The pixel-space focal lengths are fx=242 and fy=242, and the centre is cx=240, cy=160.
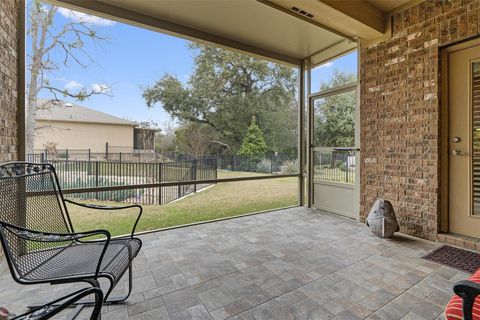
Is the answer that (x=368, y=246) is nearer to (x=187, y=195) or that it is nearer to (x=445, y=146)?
(x=445, y=146)

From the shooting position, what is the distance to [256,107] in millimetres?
5332

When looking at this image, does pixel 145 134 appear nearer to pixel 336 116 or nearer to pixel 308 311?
pixel 336 116

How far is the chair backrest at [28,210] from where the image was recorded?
129 cm

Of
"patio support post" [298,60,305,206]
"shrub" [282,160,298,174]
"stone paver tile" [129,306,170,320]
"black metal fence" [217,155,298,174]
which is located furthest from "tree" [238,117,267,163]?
"stone paver tile" [129,306,170,320]

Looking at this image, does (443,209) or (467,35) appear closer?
(467,35)

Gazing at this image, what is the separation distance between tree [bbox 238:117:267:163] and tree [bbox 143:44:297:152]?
0.39 feet

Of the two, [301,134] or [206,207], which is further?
[206,207]

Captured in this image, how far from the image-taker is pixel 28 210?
5.30 feet

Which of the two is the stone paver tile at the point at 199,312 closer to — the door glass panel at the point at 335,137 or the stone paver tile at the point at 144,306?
the stone paver tile at the point at 144,306

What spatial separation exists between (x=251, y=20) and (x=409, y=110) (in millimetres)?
2290

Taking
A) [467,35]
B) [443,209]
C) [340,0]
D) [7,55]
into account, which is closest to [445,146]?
[443,209]

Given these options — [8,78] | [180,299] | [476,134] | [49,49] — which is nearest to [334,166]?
[476,134]

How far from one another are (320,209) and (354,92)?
6.67ft

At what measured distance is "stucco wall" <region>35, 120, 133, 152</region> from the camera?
3461 mm
